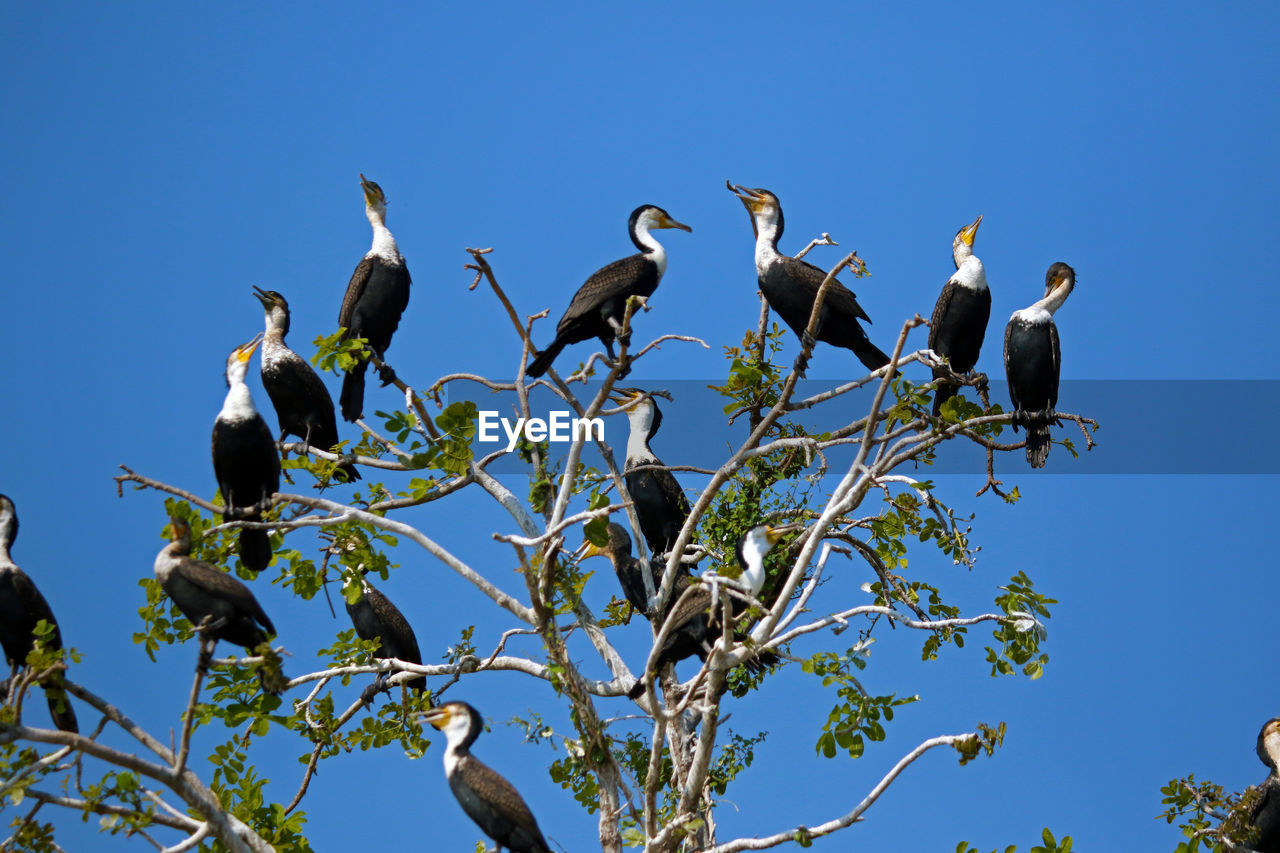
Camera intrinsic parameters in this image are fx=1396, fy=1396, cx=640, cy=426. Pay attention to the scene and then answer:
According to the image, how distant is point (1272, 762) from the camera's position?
7215 mm

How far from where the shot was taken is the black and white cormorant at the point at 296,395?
7.23 m

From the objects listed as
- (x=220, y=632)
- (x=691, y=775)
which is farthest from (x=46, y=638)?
(x=691, y=775)

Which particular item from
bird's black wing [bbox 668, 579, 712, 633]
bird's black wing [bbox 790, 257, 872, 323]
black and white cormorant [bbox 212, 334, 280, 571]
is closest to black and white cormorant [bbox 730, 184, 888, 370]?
bird's black wing [bbox 790, 257, 872, 323]

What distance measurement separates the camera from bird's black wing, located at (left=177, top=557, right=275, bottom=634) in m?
5.64

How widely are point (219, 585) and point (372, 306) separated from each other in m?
2.46

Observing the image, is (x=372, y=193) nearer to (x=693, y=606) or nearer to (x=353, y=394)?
(x=353, y=394)

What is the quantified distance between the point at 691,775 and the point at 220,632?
2036mm

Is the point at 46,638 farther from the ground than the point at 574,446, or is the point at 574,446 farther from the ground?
the point at 574,446

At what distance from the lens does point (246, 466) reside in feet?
21.0

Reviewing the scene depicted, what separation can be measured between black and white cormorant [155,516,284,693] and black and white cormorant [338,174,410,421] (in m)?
1.85

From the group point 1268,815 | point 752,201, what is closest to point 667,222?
point 752,201

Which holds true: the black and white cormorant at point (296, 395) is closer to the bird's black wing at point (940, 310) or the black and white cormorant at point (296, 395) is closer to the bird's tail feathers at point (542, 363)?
the bird's tail feathers at point (542, 363)

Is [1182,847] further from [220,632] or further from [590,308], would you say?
[220,632]

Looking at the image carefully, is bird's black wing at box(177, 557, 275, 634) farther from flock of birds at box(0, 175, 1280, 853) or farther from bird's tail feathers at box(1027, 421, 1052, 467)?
bird's tail feathers at box(1027, 421, 1052, 467)
